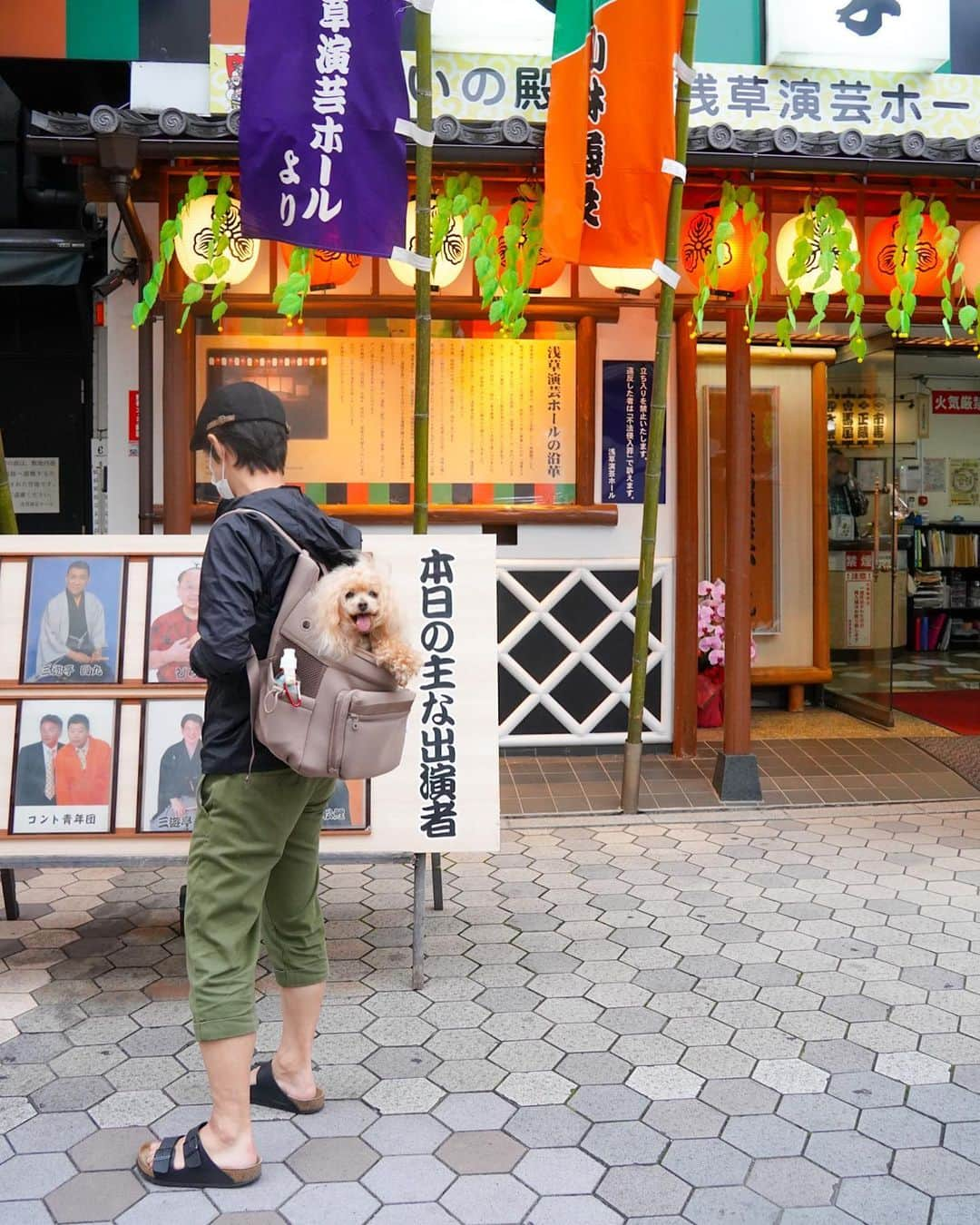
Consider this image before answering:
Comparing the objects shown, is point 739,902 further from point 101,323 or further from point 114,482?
point 101,323

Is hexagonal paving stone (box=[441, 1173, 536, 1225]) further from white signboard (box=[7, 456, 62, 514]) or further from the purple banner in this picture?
white signboard (box=[7, 456, 62, 514])

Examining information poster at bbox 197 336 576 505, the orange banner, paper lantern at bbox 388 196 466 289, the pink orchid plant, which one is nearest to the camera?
the orange banner

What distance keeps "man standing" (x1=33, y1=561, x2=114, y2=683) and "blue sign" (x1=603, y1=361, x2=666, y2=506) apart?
448 centimetres

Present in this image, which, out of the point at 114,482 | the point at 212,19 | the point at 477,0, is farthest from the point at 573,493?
the point at 212,19

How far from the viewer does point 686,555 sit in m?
8.80

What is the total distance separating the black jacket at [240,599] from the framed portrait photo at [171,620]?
4.78ft

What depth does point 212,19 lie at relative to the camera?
369 inches

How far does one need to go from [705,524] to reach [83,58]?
20.5ft

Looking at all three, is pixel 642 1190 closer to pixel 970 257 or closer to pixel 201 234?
pixel 201 234

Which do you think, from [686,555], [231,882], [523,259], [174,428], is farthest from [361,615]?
[686,555]

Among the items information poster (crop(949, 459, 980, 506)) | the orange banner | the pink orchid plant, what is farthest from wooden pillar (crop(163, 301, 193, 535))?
information poster (crop(949, 459, 980, 506))

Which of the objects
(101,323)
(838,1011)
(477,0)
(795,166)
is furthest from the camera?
(101,323)

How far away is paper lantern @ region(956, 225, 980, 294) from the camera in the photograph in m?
7.94

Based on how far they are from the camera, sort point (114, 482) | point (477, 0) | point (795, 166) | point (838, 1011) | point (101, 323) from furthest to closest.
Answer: point (101, 323) → point (477, 0) → point (114, 482) → point (795, 166) → point (838, 1011)
